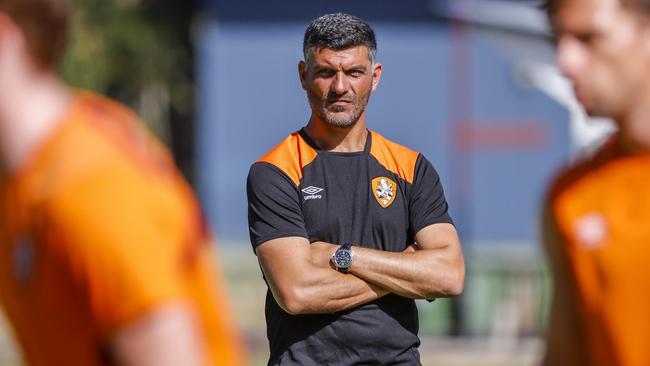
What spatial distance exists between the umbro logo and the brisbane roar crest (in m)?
0.23

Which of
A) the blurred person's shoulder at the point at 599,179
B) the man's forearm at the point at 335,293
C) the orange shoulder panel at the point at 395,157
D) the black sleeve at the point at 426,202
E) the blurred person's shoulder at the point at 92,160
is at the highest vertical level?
the blurred person's shoulder at the point at 92,160

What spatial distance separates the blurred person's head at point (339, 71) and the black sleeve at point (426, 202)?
0.38m

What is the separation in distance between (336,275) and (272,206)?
0.39 m

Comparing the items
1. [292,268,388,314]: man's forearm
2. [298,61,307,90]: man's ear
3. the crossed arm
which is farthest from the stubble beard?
[292,268,388,314]: man's forearm

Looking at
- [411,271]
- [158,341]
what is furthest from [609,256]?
[411,271]

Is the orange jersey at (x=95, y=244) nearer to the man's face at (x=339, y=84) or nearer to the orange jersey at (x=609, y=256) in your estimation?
the orange jersey at (x=609, y=256)

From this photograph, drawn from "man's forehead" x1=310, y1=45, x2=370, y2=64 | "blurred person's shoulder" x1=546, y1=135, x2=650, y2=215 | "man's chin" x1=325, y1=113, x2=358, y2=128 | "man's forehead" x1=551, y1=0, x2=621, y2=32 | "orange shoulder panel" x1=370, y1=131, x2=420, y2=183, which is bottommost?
"orange shoulder panel" x1=370, y1=131, x2=420, y2=183

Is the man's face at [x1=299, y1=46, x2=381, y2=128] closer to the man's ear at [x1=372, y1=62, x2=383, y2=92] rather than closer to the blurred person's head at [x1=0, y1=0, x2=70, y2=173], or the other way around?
the man's ear at [x1=372, y1=62, x2=383, y2=92]

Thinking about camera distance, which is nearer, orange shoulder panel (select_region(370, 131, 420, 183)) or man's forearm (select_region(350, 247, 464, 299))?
man's forearm (select_region(350, 247, 464, 299))

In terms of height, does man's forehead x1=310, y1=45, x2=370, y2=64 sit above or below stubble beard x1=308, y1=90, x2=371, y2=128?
above

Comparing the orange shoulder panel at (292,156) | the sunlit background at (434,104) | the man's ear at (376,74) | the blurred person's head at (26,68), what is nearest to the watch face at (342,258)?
the orange shoulder panel at (292,156)

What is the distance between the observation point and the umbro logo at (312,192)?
5395 mm

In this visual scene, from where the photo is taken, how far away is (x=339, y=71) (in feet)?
17.9

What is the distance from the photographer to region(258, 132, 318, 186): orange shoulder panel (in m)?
5.46
